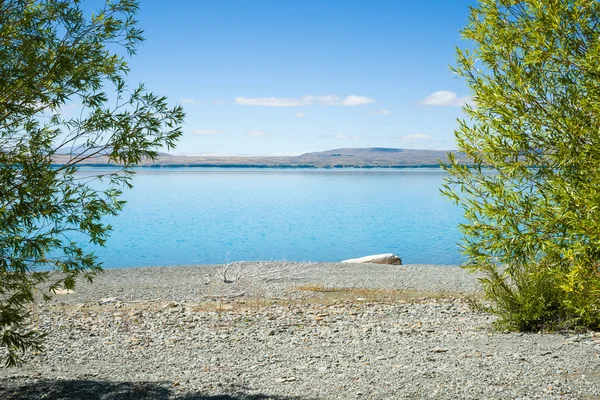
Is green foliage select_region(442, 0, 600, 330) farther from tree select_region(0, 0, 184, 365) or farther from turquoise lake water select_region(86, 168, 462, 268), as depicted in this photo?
turquoise lake water select_region(86, 168, 462, 268)

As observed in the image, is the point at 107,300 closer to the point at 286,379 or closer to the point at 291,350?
the point at 291,350

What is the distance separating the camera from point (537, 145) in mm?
8938

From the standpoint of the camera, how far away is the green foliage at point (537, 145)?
8070 mm

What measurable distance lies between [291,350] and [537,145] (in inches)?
226

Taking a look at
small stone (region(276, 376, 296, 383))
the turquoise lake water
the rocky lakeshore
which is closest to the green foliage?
the rocky lakeshore

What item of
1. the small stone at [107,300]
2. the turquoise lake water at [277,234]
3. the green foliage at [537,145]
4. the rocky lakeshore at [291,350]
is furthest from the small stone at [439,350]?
the turquoise lake water at [277,234]

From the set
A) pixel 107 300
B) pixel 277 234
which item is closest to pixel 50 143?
pixel 107 300

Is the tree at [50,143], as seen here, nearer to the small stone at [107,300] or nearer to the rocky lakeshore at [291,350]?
the rocky lakeshore at [291,350]

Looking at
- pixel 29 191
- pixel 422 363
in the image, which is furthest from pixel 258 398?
pixel 29 191

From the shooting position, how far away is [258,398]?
763cm

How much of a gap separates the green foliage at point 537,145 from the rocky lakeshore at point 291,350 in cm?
148

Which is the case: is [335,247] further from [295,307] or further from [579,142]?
[579,142]

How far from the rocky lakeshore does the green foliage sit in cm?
148

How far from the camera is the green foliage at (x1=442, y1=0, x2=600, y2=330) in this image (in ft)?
26.5
